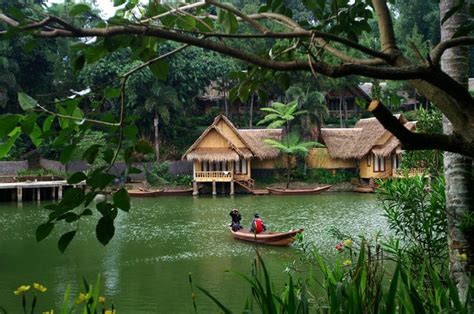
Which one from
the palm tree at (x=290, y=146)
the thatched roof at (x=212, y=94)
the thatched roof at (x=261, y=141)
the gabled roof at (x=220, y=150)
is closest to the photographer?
the gabled roof at (x=220, y=150)

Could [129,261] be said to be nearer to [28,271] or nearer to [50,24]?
[28,271]

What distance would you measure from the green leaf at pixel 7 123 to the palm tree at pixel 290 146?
2183 cm

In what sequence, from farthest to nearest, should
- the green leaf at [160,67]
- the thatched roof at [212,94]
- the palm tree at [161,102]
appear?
the thatched roof at [212,94] → the palm tree at [161,102] → the green leaf at [160,67]

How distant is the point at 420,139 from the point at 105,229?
28.9 inches

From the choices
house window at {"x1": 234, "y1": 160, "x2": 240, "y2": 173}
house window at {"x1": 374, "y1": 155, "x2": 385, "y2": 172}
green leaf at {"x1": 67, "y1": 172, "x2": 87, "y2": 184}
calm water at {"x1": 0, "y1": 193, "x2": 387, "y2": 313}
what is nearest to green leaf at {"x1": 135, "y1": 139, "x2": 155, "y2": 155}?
green leaf at {"x1": 67, "y1": 172, "x2": 87, "y2": 184}

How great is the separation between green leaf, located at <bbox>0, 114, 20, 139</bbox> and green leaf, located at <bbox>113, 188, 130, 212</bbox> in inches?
9.5

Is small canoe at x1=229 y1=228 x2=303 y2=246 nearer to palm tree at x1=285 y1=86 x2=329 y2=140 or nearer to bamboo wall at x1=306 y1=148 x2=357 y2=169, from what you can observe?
palm tree at x1=285 y1=86 x2=329 y2=140

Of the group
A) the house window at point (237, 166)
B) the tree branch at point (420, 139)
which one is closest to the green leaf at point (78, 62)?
the tree branch at point (420, 139)

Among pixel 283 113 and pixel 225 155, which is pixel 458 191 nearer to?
pixel 225 155

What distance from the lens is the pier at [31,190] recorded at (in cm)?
2062

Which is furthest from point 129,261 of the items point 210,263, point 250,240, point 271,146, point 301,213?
point 271,146

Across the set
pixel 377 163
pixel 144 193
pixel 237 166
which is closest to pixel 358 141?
pixel 377 163

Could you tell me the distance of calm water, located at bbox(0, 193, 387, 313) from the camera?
7.43 metres

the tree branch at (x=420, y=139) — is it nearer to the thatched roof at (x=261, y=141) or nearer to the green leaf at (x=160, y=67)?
the green leaf at (x=160, y=67)
